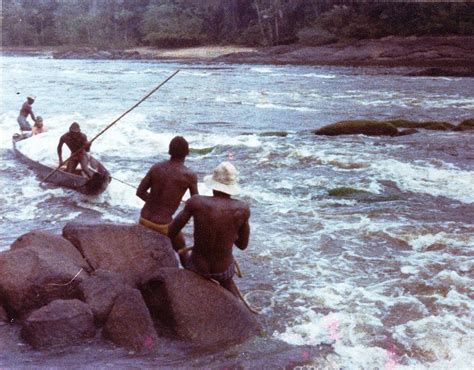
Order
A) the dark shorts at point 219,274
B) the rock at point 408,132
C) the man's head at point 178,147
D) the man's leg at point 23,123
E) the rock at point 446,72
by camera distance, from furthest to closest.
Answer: the rock at point 446,72, the rock at point 408,132, the man's leg at point 23,123, the man's head at point 178,147, the dark shorts at point 219,274

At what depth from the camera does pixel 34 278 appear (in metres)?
5.12

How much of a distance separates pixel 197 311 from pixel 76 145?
5.97m

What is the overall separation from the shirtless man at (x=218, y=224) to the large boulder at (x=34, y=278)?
1.08 metres

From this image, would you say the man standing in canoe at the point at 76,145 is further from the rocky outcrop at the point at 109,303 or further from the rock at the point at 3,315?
the rock at the point at 3,315

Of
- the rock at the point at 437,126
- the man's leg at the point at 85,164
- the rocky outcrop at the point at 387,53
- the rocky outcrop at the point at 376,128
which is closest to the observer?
the man's leg at the point at 85,164

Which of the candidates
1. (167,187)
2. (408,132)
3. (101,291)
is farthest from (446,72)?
(101,291)

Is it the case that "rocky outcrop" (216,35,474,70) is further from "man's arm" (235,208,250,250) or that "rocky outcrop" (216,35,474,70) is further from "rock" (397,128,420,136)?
"man's arm" (235,208,250,250)

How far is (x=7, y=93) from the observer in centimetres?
2800

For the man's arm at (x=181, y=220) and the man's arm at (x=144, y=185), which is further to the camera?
the man's arm at (x=144, y=185)

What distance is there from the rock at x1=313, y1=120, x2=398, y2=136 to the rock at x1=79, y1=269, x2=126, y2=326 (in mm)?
12148

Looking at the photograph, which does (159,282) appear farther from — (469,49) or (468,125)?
(469,49)

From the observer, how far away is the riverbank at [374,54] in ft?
131

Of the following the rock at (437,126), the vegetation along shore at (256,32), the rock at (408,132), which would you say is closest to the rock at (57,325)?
the rock at (408,132)

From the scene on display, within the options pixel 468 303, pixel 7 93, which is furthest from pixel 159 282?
pixel 7 93
